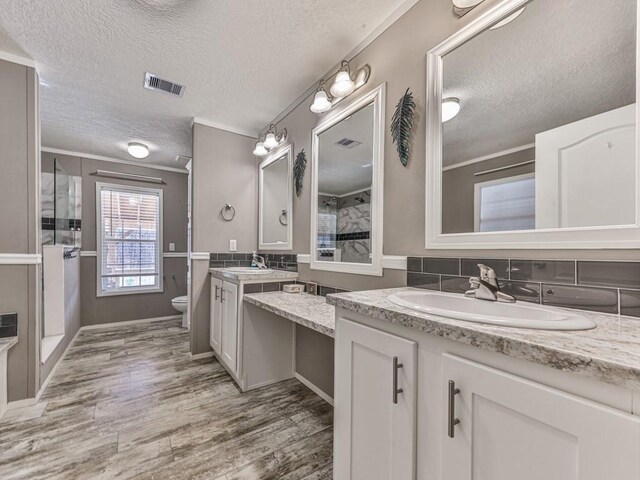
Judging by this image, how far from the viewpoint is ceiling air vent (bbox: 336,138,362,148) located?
1.89 m

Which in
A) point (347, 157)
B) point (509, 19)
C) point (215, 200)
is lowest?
point (215, 200)

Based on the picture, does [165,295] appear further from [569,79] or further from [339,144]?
[569,79]

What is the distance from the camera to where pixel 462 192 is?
4.25 feet

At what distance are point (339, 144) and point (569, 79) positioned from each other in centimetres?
128

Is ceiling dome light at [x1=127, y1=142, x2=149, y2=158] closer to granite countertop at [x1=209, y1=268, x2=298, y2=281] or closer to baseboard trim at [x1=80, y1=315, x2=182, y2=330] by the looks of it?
granite countertop at [x1=209, y1=268, x2=298, y2=281]

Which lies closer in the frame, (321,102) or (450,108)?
(450,108)

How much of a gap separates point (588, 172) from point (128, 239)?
16.0ft

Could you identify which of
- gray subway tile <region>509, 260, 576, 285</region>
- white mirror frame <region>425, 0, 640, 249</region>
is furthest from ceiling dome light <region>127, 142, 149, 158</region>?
gray subway tile <region>509, 260, 576, 285</region>

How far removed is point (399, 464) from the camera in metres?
0.88

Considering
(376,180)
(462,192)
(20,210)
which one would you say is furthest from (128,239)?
(462,192)

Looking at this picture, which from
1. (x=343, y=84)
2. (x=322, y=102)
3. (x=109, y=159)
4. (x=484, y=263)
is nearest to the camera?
(x=484, y=263)

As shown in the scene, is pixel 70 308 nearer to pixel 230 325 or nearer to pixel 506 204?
pixel 230 325

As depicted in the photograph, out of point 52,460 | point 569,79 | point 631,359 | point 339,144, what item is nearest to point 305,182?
point 339,144

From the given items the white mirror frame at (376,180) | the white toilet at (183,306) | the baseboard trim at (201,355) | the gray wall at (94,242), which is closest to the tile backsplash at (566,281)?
the white mirror frame at (376,180)
